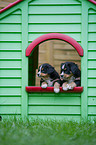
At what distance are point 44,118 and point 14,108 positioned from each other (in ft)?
1.87

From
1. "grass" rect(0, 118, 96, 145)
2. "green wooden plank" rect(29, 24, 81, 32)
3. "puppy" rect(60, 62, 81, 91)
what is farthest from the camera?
"green wooden plank" rect(29, 24, 81, 32)

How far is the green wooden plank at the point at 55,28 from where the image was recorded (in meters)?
3.89

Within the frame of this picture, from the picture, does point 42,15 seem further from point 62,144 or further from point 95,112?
point 62,144

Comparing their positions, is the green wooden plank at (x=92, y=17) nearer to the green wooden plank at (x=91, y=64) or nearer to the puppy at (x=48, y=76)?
the green wooden plank at (x=91, y=64)

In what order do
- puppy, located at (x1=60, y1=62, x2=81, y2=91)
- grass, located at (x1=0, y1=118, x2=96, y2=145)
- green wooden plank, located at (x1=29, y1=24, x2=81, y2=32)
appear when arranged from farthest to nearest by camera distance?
green wooden plank, located at (x1=29, y1=24, x2=81, y2=32)
puppy, located at (x1=60, y1=62, x2=81, y2=91)
grass, located at (x1=0, y1=118, x2=96, y2=145)

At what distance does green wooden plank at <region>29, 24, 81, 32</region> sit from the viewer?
3.89m

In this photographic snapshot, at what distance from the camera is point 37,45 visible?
3.89 meters

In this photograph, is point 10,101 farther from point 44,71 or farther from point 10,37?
point 10,37

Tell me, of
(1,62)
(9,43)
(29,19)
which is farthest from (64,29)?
(1,62)

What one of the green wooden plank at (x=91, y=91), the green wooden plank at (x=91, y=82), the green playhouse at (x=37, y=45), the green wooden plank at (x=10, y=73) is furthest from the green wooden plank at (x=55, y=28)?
the green wooden plank at (x=91, y=91)

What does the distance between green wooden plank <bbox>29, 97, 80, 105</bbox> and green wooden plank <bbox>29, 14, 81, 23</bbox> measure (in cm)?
139

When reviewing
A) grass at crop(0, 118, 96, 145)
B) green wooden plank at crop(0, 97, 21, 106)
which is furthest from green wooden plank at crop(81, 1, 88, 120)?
green wooden plank at crop(0, 97, 21, 106)

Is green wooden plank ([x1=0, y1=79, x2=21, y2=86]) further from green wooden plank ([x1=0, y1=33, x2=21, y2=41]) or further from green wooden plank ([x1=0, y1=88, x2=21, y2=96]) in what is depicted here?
green wooden plank ([x1=0, y1=33, x2=21, y2=41])

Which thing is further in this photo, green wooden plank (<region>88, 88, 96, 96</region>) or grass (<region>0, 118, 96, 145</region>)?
green wooden plank (<region>88, 88, 96, 96</region>)
